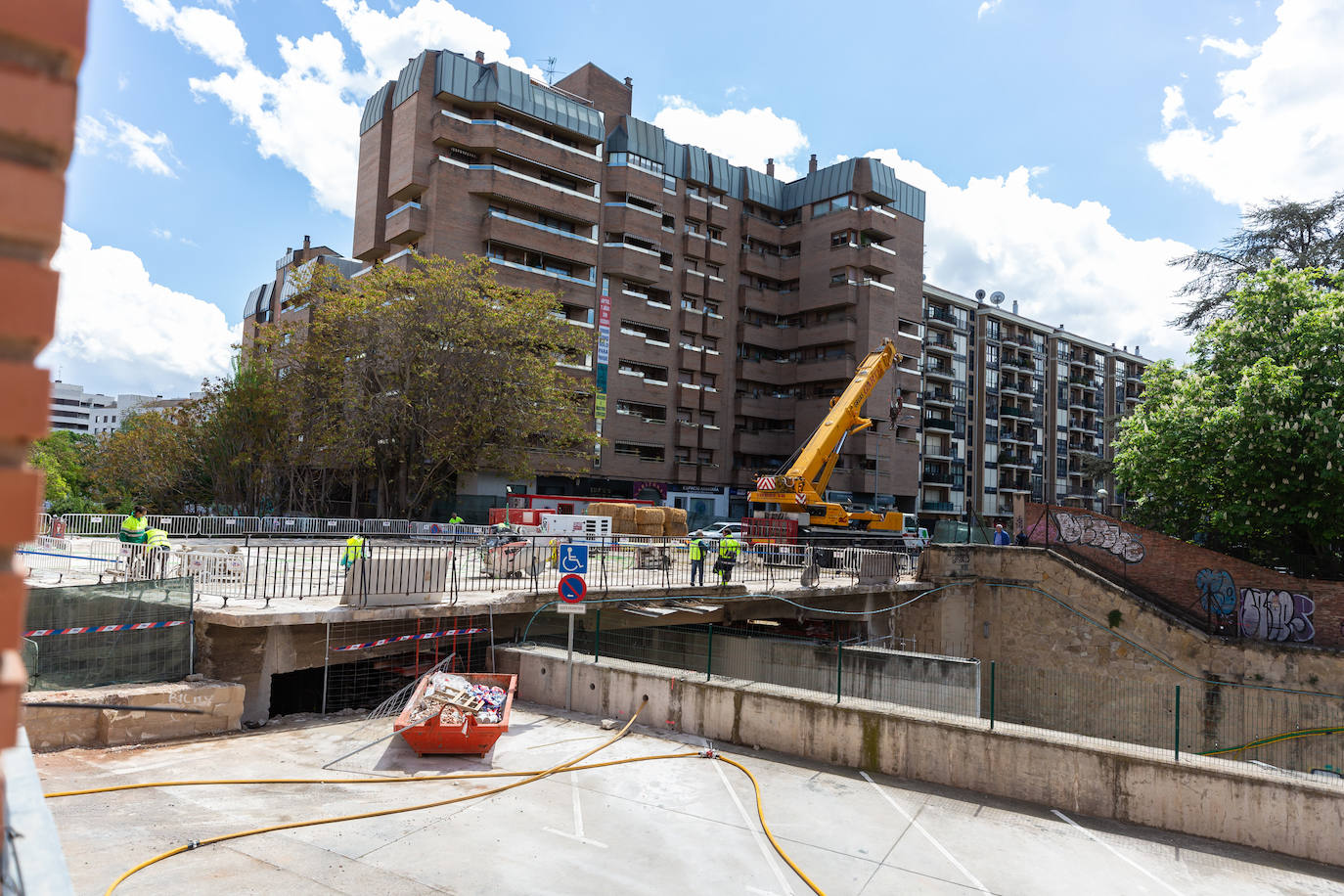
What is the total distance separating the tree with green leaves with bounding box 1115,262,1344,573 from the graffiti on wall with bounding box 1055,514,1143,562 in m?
2.50

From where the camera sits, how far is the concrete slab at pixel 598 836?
301 inches

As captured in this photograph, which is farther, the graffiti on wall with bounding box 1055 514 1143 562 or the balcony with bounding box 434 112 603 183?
the balcony with bounding box 434 112 603 183

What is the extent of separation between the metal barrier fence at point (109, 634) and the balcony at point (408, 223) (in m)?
38.5

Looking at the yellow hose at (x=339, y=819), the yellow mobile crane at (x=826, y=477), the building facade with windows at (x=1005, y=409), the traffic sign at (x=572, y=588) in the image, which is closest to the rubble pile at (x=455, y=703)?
the yellow hose at (x=339, y=819)

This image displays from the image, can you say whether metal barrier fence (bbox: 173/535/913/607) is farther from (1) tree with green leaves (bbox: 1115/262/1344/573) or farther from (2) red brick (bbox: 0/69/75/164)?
(2) red brick (bbox: 0/69/75/164)

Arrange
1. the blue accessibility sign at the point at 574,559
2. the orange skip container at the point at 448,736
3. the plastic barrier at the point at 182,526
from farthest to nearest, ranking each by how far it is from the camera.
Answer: the plastic barrier at the point at 182,526, the blue accessibility sign at the point at 574,559, the orange skip container at the point at 448,736

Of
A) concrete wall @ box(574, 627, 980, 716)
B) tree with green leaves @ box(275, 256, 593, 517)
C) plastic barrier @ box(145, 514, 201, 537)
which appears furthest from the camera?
tree with green leaves @ box(275, 256, 593, 517)

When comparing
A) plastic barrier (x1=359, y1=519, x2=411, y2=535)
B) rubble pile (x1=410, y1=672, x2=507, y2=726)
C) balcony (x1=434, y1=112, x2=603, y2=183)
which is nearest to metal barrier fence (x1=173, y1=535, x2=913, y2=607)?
rubble pile (x1=410, y1=672, x2=507, y2=726)

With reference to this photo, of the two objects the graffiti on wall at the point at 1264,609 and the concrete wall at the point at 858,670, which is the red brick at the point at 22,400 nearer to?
the concrete wall at the point at 858,670

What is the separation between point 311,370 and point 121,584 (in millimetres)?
32854

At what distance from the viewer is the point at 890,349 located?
34.0 meters

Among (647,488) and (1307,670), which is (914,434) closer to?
(647,488)

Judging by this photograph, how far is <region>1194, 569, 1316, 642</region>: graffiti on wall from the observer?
75.1ft

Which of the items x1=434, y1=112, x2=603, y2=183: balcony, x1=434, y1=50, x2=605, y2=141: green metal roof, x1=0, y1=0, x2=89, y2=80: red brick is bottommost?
x1=0, y1=0, x2=89, y2=80: red brick
